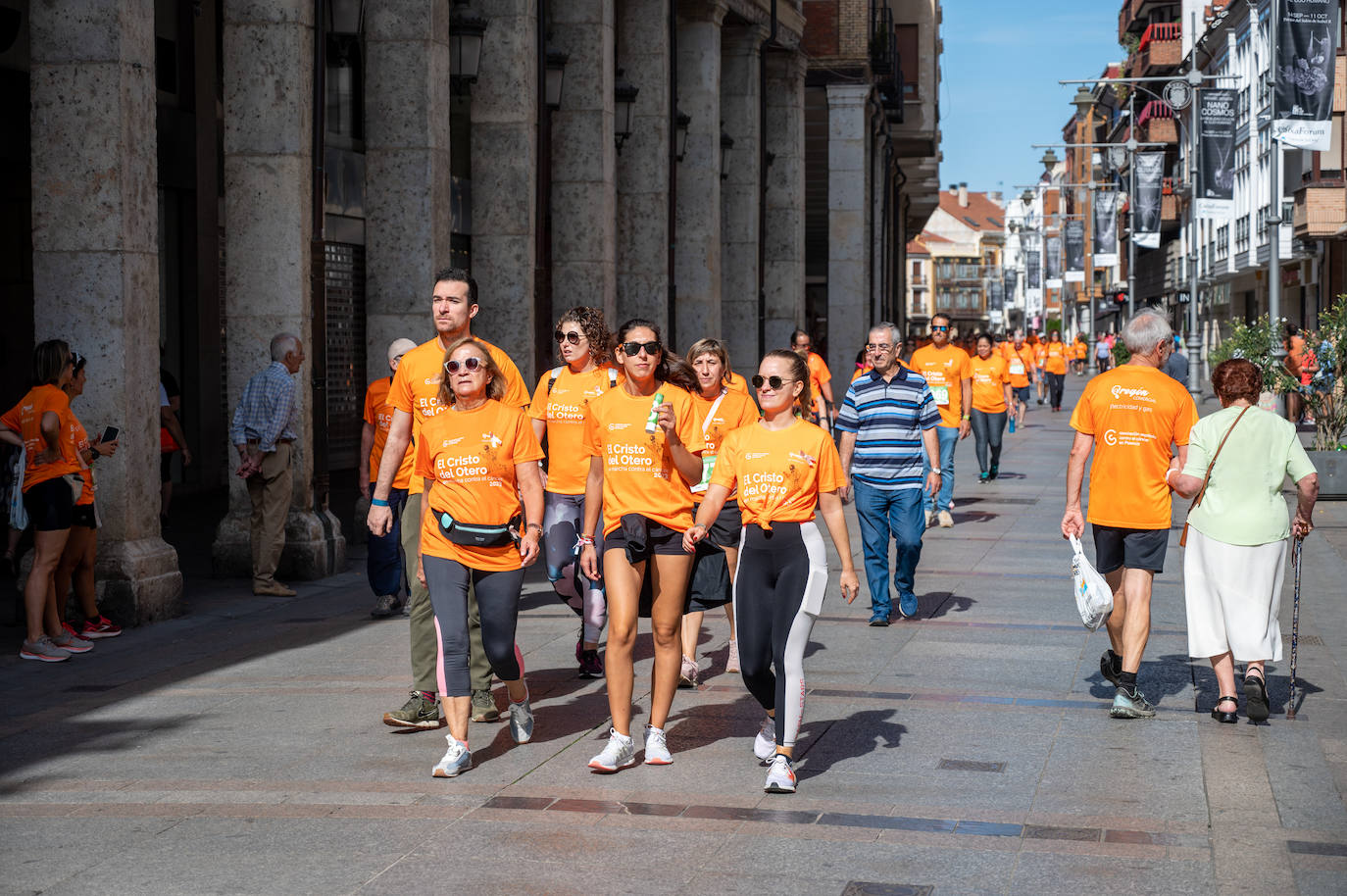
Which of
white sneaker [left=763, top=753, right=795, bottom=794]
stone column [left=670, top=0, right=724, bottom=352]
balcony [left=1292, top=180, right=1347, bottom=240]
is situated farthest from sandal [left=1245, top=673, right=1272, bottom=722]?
balcony [left=1292, top=180, right=1347, bottom=240]

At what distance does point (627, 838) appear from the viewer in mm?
5938

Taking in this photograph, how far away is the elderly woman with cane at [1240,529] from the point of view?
25.8 feet

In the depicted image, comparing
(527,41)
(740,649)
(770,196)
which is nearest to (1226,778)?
(740,649)

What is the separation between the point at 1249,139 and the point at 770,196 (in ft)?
102

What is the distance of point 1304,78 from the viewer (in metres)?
25.5

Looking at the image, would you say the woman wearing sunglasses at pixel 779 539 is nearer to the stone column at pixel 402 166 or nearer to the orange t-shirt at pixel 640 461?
the orange t-shirt at pixel 640 461

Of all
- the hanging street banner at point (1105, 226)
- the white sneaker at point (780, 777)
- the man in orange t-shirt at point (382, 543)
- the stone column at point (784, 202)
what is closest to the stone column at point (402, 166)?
the man in orange t-shirt at point (382, 543)

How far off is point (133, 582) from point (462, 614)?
182 inches

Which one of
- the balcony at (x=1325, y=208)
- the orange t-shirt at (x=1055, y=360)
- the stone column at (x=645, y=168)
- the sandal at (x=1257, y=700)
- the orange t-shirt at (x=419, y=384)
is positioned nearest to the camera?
the sandal at (x=1257, y=700)

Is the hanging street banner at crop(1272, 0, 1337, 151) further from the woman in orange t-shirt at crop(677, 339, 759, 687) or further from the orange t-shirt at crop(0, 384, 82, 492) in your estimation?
the orange t-shirt at crop(0, 384, 82, 492)

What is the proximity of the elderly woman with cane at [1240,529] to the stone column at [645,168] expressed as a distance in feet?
49.0

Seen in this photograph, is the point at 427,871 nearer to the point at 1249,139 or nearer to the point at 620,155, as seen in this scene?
the point at 620,155

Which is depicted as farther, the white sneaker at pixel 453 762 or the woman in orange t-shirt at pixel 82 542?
the woman in orange t-shirt at pixel 82 542

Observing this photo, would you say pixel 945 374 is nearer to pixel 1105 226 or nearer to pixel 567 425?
pixel 567 425
